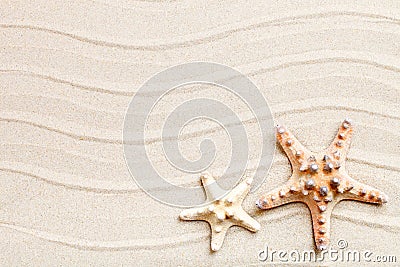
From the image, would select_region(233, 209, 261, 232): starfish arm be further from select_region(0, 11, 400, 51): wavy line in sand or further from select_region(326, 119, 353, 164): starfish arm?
select_region(0, 11, 400, 51): wavy line in sand

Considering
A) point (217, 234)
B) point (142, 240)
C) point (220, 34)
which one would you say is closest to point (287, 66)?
point (220, 34)

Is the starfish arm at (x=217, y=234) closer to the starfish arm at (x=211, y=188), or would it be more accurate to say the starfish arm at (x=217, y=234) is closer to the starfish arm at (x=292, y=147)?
the starfish arm at (x=211, y=188)

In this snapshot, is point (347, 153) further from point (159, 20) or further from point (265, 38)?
point (159, 20)

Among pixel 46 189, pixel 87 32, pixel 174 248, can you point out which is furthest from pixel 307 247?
pixel 87 32

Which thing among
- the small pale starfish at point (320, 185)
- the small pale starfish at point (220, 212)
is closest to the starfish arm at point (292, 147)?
the small pale starfish at point (320, 185)

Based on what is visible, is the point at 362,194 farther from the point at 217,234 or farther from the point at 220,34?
the point at 220,34

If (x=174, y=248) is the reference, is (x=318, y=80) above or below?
above
